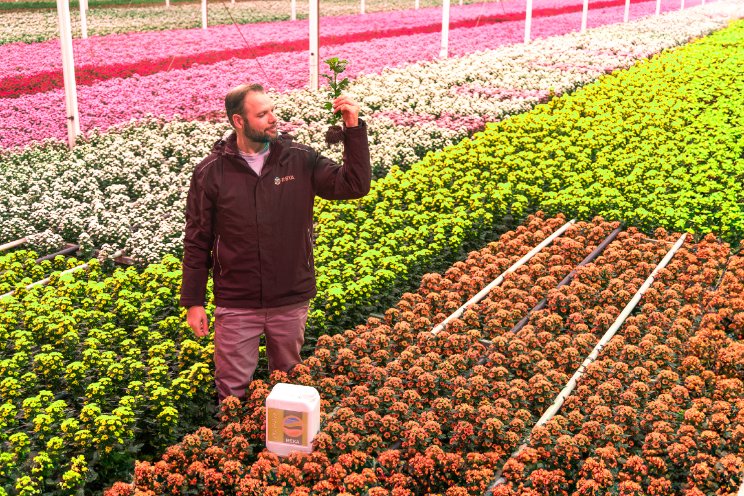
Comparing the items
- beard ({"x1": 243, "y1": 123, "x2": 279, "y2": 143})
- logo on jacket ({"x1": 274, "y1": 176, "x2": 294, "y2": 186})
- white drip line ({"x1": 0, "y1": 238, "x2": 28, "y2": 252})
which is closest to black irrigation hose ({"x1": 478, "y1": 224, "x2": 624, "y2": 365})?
logo on jacket ({"x1": 274, "y1": 176, "x2": 294, "y2": 186})

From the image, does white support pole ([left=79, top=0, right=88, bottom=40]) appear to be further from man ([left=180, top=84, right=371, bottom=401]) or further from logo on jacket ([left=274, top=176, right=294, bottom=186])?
logo on jacket ([left=274, top=176, right=294, bottom=186])

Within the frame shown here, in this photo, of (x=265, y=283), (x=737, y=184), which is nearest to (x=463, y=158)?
(x=737, y=184)

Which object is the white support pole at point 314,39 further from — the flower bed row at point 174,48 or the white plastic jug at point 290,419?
the white plastic jug at point 290,419

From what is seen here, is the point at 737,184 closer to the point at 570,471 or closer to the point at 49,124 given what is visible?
the point at 570,471

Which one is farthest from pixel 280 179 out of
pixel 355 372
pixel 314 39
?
pixel 314 39

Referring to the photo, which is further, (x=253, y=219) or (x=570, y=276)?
(x=570, y=276)

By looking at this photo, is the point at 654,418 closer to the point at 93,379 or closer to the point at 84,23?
the point at 93,379

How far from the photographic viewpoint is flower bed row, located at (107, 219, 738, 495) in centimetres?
473

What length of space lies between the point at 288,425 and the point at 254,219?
115cm

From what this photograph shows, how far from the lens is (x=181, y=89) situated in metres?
15.3

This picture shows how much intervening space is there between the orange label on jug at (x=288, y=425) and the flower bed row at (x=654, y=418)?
3.60 ft

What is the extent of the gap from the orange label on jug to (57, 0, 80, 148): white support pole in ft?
25.7

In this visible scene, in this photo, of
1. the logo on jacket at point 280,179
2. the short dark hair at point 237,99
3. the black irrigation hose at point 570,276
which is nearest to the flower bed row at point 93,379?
the logo on jacket at point 280,179

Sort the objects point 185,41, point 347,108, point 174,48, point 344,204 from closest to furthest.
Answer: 1. point 347,108
2. point 344,204
3. point 174,48
4. point 185,41
